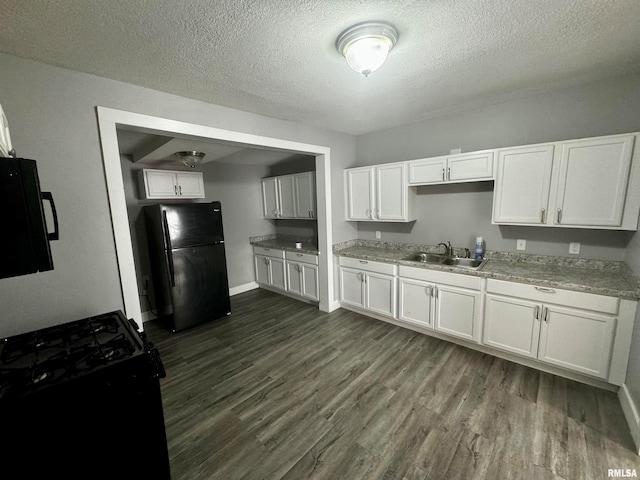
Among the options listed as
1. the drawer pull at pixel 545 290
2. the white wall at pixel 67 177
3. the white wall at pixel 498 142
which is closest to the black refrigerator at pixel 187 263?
the white wall at pixel 67 177

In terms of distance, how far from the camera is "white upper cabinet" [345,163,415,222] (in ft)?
10.7

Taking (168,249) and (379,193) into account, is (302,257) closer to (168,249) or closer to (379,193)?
(379,193)

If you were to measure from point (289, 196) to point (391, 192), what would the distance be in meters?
1.80

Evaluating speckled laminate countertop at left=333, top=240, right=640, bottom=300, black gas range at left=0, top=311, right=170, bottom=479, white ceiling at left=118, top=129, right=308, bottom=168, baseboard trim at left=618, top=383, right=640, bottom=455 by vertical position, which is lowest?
baseboard trim at left=618, top=383, right=640, bottom=455

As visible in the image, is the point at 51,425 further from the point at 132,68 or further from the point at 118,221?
the point at 132,68

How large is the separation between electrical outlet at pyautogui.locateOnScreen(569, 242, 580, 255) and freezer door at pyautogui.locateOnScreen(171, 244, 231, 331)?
3927 mm

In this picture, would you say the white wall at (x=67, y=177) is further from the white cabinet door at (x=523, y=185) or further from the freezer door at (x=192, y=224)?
the white cabinet door at (x=523, y=185)

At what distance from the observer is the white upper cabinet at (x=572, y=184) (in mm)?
2021

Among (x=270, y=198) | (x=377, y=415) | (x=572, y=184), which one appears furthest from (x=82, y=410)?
(x=270, y=198)

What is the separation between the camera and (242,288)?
480 cm

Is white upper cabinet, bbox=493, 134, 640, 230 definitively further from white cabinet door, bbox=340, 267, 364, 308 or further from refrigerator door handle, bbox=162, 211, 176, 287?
refrigerator door handle, bbox=162, 211, 176, 287

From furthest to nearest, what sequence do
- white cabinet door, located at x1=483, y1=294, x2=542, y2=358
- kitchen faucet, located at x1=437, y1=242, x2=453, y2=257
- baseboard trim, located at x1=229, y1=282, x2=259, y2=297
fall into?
baseboard trim, located at x1=229, y1=282, x2=259, y2=297
kitchen faucet, located at x1=437, y1=242, x2=453, y2=257
white cabinet door, located at x1=483, y1=294, x2=542, y2=358

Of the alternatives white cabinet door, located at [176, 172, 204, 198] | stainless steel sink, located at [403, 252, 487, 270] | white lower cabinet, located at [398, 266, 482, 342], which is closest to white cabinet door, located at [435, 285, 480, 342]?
white lower cabinet, located at [398, 266, 482, 342]

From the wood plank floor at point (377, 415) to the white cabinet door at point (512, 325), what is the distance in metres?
0.21
